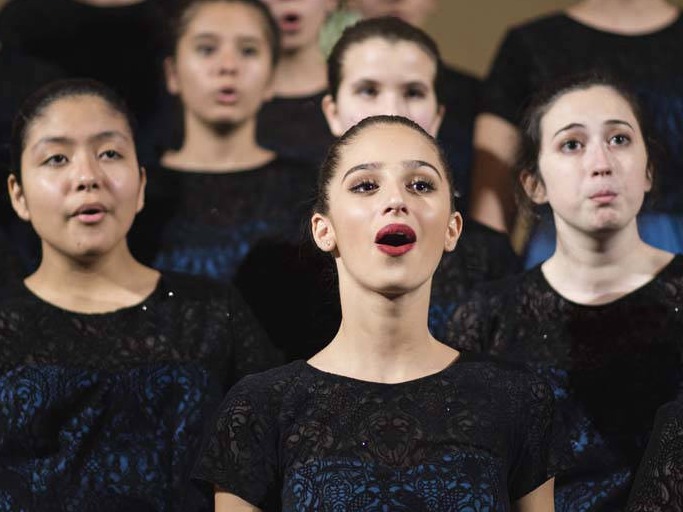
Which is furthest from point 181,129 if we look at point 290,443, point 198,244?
point 290,443

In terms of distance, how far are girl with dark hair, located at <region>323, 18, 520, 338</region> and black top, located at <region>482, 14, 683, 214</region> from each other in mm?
187

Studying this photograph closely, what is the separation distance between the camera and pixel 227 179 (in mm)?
2637

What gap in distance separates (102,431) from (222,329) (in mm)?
248

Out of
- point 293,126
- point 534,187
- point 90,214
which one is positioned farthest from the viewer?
point 293,126

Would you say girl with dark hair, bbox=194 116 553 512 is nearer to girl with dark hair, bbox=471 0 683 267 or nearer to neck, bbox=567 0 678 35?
girl with dark hair, bbox=471 0 683 267

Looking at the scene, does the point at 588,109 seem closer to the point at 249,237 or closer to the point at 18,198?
the point at 249,237

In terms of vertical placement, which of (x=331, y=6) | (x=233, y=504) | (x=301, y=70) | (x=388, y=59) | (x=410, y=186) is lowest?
Result: (x=233, y=504)

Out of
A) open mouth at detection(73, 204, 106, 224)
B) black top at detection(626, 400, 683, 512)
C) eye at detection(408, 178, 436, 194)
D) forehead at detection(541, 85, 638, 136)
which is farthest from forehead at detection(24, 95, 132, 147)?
black top at detection(626, 400, 683, 512)

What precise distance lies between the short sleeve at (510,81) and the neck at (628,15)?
12cm

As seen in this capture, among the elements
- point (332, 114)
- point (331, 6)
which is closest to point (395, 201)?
point (332, 114)

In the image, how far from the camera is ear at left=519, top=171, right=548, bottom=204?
2.35m

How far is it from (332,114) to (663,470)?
97 cm

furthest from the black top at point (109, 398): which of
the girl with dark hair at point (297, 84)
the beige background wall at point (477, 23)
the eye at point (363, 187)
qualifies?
the beige background wall at point (477, 23)

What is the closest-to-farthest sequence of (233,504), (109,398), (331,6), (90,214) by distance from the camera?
(233,504)
(109,398)
(90,214)
(331,6)
